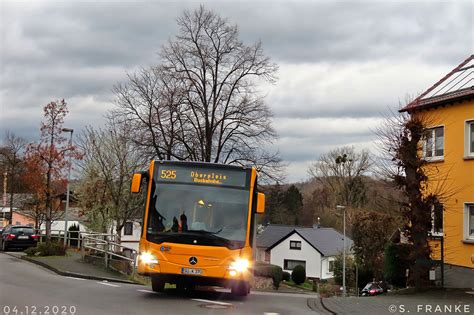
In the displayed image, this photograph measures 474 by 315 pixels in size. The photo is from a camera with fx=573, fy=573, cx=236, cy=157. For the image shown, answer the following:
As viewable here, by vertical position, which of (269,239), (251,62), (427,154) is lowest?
(269,239)

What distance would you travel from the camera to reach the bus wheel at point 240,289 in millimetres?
13047

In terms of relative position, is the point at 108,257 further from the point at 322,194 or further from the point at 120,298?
the point at 322,194

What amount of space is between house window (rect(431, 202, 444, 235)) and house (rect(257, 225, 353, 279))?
48.3m

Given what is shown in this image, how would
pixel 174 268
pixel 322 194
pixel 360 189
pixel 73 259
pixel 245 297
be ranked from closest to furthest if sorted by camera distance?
1. pixel 174 268
2. pixel 245 297
3. pixel 73 259
4. pixel 360 189
5. pixel 322 194

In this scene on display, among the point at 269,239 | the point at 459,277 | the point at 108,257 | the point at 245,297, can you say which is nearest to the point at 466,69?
the point at 459,277

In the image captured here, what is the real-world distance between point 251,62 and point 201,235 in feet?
88.3

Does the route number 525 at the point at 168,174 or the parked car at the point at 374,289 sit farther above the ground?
the route number 525 at the point at 168,174

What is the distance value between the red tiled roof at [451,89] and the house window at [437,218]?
12.6 feet

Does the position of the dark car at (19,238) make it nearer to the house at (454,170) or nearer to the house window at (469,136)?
the house at (454,170)

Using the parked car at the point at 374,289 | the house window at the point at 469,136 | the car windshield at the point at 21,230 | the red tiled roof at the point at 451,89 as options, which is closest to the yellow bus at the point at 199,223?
the red tiled roof at the point at 451,89

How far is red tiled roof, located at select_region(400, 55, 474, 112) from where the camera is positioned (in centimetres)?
2098

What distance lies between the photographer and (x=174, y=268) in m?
12.3

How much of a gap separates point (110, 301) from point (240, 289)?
9.87ft

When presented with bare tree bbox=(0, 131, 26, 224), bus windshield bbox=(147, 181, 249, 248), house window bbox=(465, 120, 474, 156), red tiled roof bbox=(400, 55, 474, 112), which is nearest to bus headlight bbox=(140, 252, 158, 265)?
bus windshield bbox=(147, 181, 249, 248)
